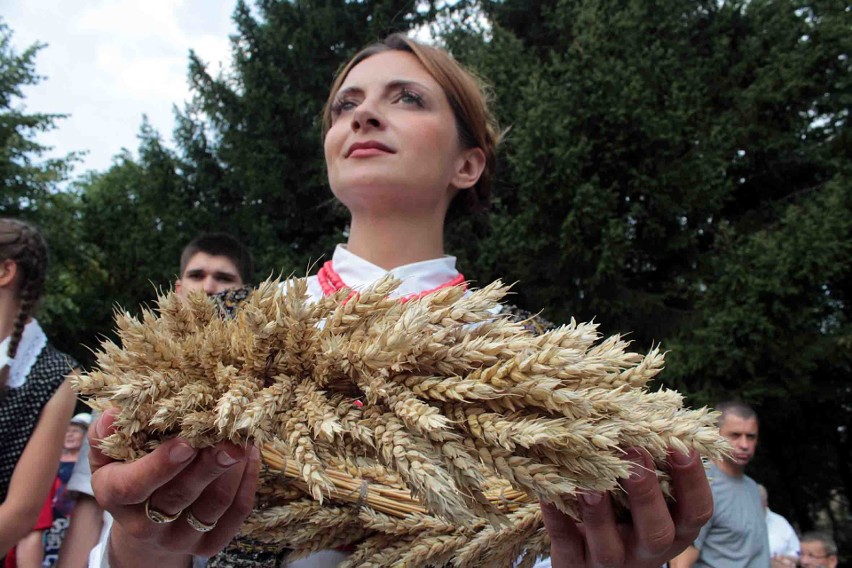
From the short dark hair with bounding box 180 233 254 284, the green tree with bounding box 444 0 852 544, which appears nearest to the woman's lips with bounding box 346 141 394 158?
the short dark hair with bounding box 180 233 254 284

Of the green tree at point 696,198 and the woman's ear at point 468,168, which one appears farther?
the green tree at point 696,198

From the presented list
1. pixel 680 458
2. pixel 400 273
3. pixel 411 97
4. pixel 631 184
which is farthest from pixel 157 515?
pixel 631 184

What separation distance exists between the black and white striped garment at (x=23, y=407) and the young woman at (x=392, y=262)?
0.98 meters

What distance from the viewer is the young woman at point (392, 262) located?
3.59 feet

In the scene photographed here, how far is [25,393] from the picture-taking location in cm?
229

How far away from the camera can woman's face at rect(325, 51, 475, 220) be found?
6.15 feet

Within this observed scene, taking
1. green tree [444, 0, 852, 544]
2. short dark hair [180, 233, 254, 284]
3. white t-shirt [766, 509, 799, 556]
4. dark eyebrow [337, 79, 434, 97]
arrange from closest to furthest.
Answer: dark eyebrow [337, 79, 434, 97]
short dark hair [180, 233, 254, 284]
white t-shirt [766, 509, 799, 556]
green tree [444, 0, 852, 544]

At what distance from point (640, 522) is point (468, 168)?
51.8 inches

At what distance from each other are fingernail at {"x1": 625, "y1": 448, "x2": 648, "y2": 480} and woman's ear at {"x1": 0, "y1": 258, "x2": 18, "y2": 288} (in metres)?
2.20

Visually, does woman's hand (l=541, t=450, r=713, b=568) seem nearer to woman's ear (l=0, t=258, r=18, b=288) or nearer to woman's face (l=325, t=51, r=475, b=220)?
woman's face (l=325, t=51, r=475, b=220)

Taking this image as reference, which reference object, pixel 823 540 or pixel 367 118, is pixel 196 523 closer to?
pixel 367 118

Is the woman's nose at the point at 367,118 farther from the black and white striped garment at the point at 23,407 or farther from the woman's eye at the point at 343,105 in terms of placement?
the black and white striped garment at the point at 23,407

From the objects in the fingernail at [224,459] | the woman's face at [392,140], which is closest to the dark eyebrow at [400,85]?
the woman's face at [392,140]

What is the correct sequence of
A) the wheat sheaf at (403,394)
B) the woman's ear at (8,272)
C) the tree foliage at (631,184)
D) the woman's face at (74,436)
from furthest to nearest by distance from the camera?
the tree foliage at (631,184) → the woman's face at (74,436) → the woman's ear at (8,272) → the wheat sheaf at (403,394)
